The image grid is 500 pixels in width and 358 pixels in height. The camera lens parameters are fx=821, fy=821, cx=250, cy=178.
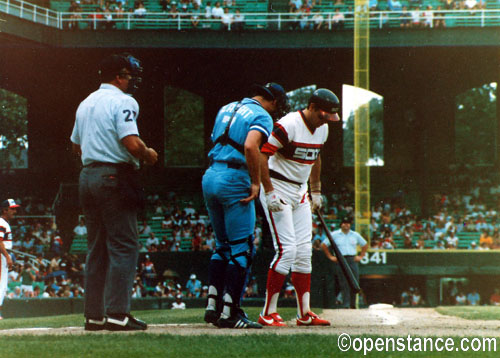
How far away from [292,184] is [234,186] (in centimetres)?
64

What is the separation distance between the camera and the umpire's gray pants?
18.0ft

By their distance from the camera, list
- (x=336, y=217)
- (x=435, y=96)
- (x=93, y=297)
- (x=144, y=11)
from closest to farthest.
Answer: (x=93, y=297) < (x=336, y=217) < (x=144, y=11) < (x=435, y=96)

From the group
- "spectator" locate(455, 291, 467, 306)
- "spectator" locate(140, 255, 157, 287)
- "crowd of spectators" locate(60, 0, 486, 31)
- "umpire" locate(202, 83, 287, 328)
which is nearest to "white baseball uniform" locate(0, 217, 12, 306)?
"umpire" locate(202, 83, 287, 328)

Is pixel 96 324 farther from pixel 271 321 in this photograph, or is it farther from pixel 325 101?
pixel 325 101

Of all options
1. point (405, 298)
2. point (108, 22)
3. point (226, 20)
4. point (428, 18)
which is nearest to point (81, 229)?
point (108, 22)

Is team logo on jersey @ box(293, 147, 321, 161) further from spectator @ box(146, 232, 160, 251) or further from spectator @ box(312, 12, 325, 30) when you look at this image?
spectator @ box(312, 12, 325, 30)

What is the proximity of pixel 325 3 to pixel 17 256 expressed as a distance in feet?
42.0

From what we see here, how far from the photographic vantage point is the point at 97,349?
178 inches

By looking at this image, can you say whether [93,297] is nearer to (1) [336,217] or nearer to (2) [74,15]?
(1) [336,217]

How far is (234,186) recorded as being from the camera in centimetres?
605

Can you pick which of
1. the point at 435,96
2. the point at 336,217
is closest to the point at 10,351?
the point at 336,217

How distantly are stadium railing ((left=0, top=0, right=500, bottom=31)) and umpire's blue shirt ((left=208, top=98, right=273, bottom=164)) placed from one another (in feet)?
61.3

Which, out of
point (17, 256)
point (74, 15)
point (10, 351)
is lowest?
point (17, 256)

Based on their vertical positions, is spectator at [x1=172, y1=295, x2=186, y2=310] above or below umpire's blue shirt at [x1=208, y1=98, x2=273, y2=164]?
below
